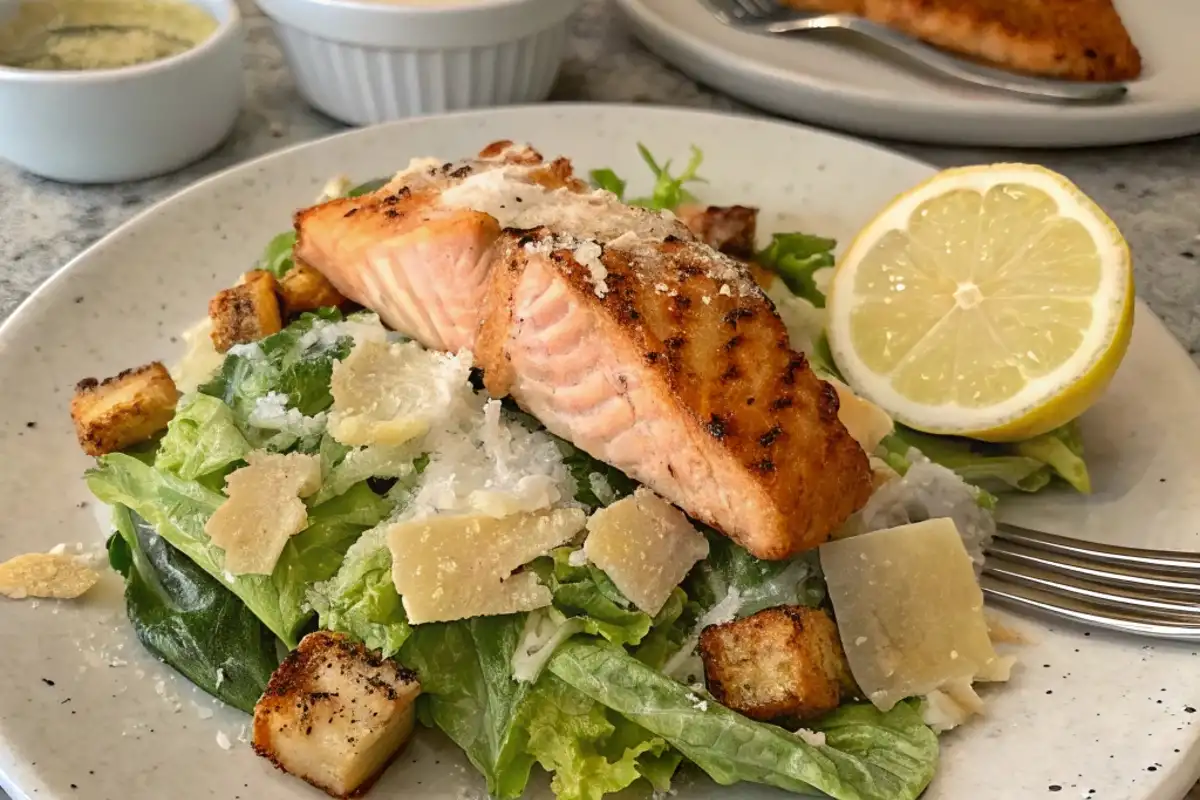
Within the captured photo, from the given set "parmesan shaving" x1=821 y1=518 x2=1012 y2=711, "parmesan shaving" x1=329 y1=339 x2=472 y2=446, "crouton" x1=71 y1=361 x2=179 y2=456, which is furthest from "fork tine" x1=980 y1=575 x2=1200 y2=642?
"crouton" x1=71 y1=361 x2=179 y2=456

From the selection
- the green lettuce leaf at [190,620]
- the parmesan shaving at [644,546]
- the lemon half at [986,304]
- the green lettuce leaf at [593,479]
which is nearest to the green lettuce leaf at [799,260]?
the lemon half at [986,304]

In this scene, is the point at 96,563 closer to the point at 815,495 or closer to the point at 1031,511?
the point at 815,495

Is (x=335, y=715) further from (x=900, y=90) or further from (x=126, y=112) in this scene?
(x=900, y=90)

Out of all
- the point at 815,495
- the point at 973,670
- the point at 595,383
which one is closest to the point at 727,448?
the point at 815,495

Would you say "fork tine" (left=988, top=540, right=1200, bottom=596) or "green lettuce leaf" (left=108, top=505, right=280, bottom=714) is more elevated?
"fork tine" (left=988, top=540, right=1200, bottom=596)

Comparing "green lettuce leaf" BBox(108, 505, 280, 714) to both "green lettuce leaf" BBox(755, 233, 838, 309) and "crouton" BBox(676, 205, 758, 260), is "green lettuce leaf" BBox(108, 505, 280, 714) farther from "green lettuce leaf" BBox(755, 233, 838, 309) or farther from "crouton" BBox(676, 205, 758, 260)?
"green lettuce leaf" BBox(755, 233, 838, 309)

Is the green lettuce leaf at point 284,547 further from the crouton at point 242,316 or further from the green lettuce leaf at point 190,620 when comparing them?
the crouton at point 242,316

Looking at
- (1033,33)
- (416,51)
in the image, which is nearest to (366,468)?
(416,51)
